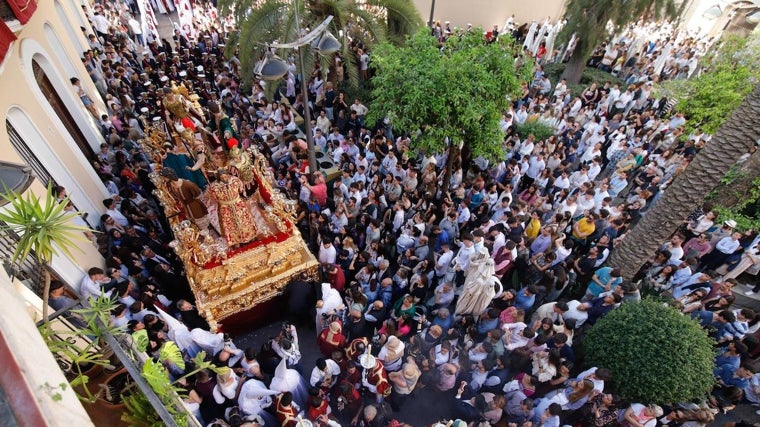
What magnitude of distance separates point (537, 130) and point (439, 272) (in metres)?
6.18

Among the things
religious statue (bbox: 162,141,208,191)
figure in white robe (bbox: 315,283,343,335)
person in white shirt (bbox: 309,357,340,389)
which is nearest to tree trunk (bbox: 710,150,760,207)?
figure in white robe (bbox: 315,283,343,335)

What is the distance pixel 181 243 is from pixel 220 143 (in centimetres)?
197

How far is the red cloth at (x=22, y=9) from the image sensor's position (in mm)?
7358

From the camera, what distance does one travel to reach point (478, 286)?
21.4ft

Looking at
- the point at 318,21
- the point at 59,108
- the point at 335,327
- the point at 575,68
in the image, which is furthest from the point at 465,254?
the point at 575,68

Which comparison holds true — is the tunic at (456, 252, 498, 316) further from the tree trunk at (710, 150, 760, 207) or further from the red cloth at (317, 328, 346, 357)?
the tree trunk at (710, 150, 760, 207)

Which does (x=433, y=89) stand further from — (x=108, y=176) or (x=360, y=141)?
(x=108, y=176)

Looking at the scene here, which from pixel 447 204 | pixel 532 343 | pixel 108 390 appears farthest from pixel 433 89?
pixel 108 390

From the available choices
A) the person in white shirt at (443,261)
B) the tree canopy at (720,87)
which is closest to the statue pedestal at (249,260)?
the person in white shirt at (443,261)

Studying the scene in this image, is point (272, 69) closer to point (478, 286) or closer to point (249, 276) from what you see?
point (249, 276)

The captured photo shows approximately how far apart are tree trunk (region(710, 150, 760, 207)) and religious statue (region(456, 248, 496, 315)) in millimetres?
7847

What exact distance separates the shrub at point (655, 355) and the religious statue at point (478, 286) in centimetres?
179

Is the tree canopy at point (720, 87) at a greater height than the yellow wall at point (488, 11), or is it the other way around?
the yellow wall at point (488, 11)

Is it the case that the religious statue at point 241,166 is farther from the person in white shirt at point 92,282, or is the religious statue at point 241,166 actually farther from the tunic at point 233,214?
the person in white shirt at point 92,282
